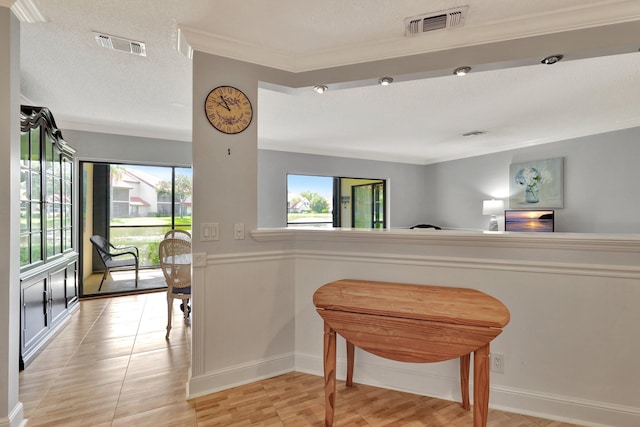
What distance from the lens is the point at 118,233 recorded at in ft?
19.0

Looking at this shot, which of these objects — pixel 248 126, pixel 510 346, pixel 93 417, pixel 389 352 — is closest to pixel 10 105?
pixel 248 126

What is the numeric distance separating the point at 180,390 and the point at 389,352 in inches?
57.5

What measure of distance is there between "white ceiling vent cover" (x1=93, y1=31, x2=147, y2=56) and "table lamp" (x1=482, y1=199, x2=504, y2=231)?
537cm

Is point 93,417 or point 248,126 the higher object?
point 248,126

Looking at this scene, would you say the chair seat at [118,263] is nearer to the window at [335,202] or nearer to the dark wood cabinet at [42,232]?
the dark wood cabinet at [42,232]

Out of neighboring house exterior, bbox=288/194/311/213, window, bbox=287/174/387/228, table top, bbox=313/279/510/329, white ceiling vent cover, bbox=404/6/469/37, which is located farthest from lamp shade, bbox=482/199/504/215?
white ceiling vent cover, bbox=404/6/469/37

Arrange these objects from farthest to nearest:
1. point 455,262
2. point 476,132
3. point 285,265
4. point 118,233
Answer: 1. point 118,233
2. point 476,132
3. point 285,265
4. point 455,262

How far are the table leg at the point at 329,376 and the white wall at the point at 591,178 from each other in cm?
442

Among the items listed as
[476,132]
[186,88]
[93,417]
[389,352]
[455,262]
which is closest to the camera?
[389,352]

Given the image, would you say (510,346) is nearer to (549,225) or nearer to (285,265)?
(285,265)

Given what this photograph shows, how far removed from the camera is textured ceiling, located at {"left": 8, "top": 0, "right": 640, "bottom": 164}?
1.70 m

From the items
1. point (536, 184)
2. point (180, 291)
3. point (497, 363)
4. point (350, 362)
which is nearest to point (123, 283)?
point (180, 291)

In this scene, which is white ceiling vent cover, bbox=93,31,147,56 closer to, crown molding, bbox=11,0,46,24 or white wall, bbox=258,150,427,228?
crown molding, bbox=11,0,46,24

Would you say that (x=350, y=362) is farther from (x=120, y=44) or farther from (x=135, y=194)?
(x=135, y=194)
